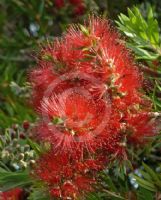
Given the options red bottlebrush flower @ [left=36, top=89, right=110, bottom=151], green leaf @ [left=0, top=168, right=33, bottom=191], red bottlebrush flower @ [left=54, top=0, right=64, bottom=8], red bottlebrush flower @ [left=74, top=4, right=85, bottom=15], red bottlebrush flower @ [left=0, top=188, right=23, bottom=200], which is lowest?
red bottlebrush flower @ [left=0, top=188, right=23, bottom=200]

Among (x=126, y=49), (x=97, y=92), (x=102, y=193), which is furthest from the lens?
(x=102, y=193)

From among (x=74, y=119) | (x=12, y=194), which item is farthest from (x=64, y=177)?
(x=12, y=194)

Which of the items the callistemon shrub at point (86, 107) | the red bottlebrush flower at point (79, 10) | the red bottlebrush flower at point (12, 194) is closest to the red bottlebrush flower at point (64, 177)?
the callistemon shrub at point (86, 107)

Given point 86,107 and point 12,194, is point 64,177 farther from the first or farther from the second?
point 12,194

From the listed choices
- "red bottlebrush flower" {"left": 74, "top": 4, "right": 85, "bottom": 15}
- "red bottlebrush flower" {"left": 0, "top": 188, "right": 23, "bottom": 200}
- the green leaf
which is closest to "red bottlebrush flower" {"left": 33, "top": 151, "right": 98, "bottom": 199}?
the green leaf

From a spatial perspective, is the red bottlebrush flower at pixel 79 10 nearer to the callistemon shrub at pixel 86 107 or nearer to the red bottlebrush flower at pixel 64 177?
the callistemon shrub at pixel 86 107

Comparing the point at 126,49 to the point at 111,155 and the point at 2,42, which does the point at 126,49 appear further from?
the point at 2,42

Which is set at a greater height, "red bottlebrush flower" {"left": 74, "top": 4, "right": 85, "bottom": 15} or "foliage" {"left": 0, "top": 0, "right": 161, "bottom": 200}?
"red bottlebrush flower" {"left": 74, "top": 4, "right": 85, "bottom": 15}

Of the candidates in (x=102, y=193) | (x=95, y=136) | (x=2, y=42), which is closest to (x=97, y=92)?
(x=95, y=136)

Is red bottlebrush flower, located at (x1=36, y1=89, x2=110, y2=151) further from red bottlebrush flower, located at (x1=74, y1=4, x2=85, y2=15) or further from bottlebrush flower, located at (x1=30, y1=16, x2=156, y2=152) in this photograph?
red bottlebrush flower, located at (x1=74, y1=4, x2=85, y2=15)
